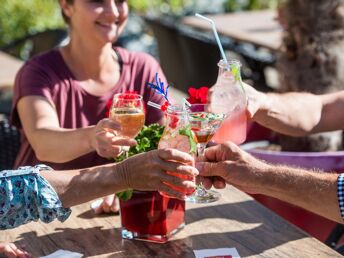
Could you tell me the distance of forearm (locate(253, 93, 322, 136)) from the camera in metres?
3.07

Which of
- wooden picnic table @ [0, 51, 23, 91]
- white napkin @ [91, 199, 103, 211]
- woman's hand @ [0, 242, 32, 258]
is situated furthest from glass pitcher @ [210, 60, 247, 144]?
wooden picnic table @ [0, 51, 23, 91]

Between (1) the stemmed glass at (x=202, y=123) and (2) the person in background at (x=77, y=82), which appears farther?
(2) the person in background at (x=77, y=82)

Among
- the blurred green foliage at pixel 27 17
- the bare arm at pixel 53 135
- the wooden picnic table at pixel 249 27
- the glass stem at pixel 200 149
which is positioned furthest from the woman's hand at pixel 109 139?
the blurred green foliage at pixel 27 17

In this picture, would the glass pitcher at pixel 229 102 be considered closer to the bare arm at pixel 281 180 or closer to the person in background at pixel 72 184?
the bare arm at pixel 281 180

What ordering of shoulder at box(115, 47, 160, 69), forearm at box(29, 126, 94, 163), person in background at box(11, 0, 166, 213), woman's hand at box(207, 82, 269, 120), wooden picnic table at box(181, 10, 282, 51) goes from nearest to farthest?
1. forearm at box(29, 126, 94, 163)
2. woman's hand at box(207, 82, 269, 120)
3. person in background at box(11, 0, 166, 213)
4. shoulder at box(115, 47, 160, 69)
5. wooden picnic table at box(181, 10, 282, 51)

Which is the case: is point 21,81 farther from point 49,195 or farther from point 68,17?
point 49,195

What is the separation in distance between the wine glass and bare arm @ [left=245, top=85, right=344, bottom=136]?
87cm

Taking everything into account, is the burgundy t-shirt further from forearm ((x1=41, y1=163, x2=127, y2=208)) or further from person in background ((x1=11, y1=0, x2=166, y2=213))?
forearm ((x1=41, y1=163, x2=127, y2=208))

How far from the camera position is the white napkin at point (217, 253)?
2.21 metres

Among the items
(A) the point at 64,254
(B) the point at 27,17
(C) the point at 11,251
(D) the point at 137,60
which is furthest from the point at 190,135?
(B) the point at 27,17

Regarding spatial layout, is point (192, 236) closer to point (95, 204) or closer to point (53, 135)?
point (95, 204)

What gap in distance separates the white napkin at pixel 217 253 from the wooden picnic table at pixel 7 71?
101 inches

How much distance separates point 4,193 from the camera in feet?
6.97

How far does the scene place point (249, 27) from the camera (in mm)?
5953
